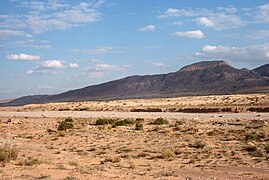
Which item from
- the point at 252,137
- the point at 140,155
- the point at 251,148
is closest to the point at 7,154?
the point at 140,155

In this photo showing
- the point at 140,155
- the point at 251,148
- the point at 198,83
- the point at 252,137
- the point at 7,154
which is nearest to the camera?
the point at 7,154

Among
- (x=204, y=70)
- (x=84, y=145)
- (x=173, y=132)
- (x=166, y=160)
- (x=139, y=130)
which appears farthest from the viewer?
(x=204, y=70)

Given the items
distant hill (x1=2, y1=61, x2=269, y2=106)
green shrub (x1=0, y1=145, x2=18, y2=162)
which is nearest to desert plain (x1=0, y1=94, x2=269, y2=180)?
green shrub (x1=0, y1=145, x2=18, y2=162)

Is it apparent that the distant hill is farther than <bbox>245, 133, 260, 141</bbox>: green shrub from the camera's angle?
Yes

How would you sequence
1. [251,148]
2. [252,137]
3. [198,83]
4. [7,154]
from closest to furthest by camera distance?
1. [7,154]
2. [251,148]
3. [252,137]
4. [198,83]

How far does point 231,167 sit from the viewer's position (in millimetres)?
15375

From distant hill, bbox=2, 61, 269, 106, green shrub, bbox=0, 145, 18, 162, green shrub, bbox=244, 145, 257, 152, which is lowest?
green shrub, bbox=244, 145, 257, 152

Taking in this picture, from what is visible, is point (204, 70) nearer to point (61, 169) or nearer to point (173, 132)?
point (173, 132)

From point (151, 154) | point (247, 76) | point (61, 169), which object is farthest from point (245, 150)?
point (247, 76)

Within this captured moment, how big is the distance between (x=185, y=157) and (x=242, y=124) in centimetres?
1621

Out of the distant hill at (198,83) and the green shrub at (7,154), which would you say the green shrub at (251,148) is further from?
the distant hill at (198,83)

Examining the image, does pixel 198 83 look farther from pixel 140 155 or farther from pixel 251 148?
pixel 140 155

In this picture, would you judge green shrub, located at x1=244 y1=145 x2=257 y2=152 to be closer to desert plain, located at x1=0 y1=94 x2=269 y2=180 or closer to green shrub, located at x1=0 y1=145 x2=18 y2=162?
desert plain, located at x1=0 y1=94 x2=269 y2=180

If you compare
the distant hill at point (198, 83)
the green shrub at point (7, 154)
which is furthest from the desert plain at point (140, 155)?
the distant hill at point (198, 83)
